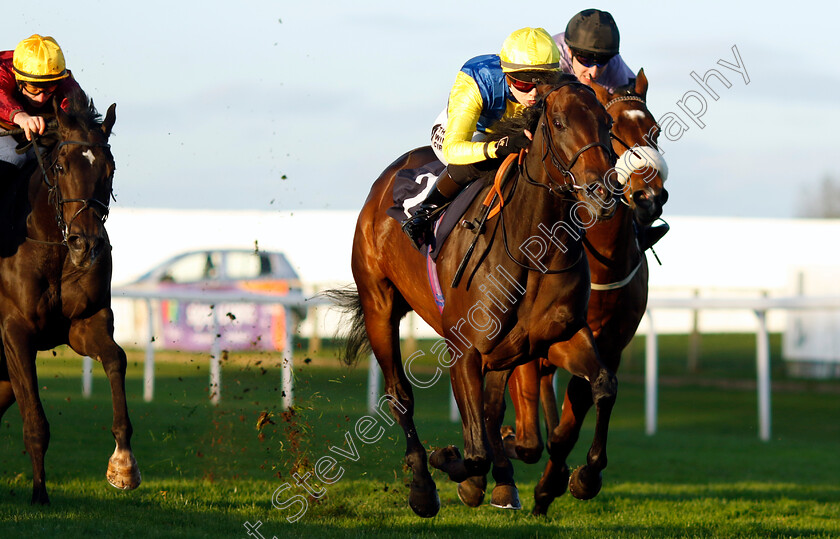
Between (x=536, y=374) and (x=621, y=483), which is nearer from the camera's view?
(x=536, y=374)

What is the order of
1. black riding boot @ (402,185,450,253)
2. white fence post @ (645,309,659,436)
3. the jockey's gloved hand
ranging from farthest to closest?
white fence post @ (645,309,659,436)
black riding boot @ (402,185,450,253)
the jockey's gloved hand

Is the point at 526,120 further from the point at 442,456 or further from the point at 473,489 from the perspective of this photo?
the point at 473,489

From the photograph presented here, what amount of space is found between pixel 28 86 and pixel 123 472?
192cm

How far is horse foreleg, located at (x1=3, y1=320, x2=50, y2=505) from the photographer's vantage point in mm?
4816

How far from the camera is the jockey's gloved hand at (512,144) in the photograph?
4.04 meters

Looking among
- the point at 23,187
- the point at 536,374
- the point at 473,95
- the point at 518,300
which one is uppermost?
the point at 473,95

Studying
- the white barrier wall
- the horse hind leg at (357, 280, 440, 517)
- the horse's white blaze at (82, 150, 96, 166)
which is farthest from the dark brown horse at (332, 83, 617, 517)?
the white barrier wall

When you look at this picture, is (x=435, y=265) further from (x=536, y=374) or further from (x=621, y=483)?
(x=621, y=483)

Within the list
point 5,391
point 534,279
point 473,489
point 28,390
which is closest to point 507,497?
point 473,489

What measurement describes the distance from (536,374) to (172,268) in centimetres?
1225

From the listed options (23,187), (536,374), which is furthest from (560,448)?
(23,187)

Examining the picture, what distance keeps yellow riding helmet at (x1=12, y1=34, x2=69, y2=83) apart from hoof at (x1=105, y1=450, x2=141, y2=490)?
1.81m

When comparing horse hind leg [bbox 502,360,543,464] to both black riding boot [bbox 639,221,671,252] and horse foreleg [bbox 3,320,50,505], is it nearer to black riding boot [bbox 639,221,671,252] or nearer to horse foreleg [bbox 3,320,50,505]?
black riding boot [bbox 639,221,671,252]

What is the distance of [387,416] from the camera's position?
5527mm
